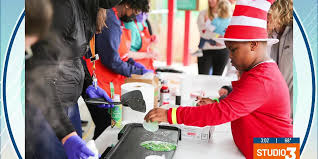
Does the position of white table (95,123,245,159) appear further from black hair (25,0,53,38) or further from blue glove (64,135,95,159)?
black hair (25,0,53,38)

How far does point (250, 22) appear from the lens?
1200mm

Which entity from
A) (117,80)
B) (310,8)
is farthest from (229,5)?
(310,8)

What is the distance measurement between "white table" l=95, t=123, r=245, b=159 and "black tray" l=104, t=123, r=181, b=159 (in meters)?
0.06

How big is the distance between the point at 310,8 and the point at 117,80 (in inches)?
56.7

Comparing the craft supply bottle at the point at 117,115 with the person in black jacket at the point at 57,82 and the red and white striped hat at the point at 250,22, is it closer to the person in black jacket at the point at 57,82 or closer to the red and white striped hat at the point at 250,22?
the person in black jacket at the point at 57,82

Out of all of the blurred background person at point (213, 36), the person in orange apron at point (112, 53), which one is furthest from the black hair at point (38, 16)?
the blurred background person at point (213, 36)

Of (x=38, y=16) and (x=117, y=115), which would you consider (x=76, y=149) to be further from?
(x=117, y=115)

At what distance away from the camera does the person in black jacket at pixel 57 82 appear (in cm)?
101

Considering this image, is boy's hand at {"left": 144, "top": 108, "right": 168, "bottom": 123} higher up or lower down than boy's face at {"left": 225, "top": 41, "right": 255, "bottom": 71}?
lower down

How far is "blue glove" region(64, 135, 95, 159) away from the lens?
1.05 meters

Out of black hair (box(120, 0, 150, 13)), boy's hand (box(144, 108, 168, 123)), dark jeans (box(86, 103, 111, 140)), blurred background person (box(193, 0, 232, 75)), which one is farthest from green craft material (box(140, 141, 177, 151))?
blurred background person (box(193, 0, 232, 75))

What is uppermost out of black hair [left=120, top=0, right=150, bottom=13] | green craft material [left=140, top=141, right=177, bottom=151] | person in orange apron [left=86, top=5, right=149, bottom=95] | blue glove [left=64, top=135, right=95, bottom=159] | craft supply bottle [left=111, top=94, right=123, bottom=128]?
black hair [left=120, top=0, right=150, bottom=13]

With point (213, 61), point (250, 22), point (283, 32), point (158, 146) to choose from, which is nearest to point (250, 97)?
point (250, 22)

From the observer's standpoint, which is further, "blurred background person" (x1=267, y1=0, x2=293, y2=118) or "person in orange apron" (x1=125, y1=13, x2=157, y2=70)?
"person in orange apron" (x1=125, y1=13, x2=157, y2=70)
